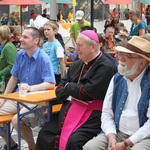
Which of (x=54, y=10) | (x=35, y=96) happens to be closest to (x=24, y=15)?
(x=54, y=10)

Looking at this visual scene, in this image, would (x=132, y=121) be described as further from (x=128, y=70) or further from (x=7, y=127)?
(x=7, y=127)

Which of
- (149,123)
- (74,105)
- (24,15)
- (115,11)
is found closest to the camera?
(149,123)

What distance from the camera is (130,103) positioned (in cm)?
325

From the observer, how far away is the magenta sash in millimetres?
3822

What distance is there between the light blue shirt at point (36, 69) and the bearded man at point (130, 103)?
152 cm

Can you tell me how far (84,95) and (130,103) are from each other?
0.72m

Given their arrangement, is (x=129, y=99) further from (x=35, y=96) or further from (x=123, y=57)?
(x=35, y=96)

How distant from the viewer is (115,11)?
24172 millimetres

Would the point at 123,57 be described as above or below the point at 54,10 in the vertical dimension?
below

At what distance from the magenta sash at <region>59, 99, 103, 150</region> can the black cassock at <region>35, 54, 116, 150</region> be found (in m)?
0.05

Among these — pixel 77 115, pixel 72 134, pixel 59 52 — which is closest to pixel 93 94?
pixel 77 115

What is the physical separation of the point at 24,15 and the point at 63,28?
1184 cm

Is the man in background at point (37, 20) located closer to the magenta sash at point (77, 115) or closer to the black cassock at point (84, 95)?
the black cassock at point (84, 95)

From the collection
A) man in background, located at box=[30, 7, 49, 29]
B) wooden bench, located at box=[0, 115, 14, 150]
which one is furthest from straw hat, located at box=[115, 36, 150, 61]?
man in background, located at box=[30, 7, 49, 29]
